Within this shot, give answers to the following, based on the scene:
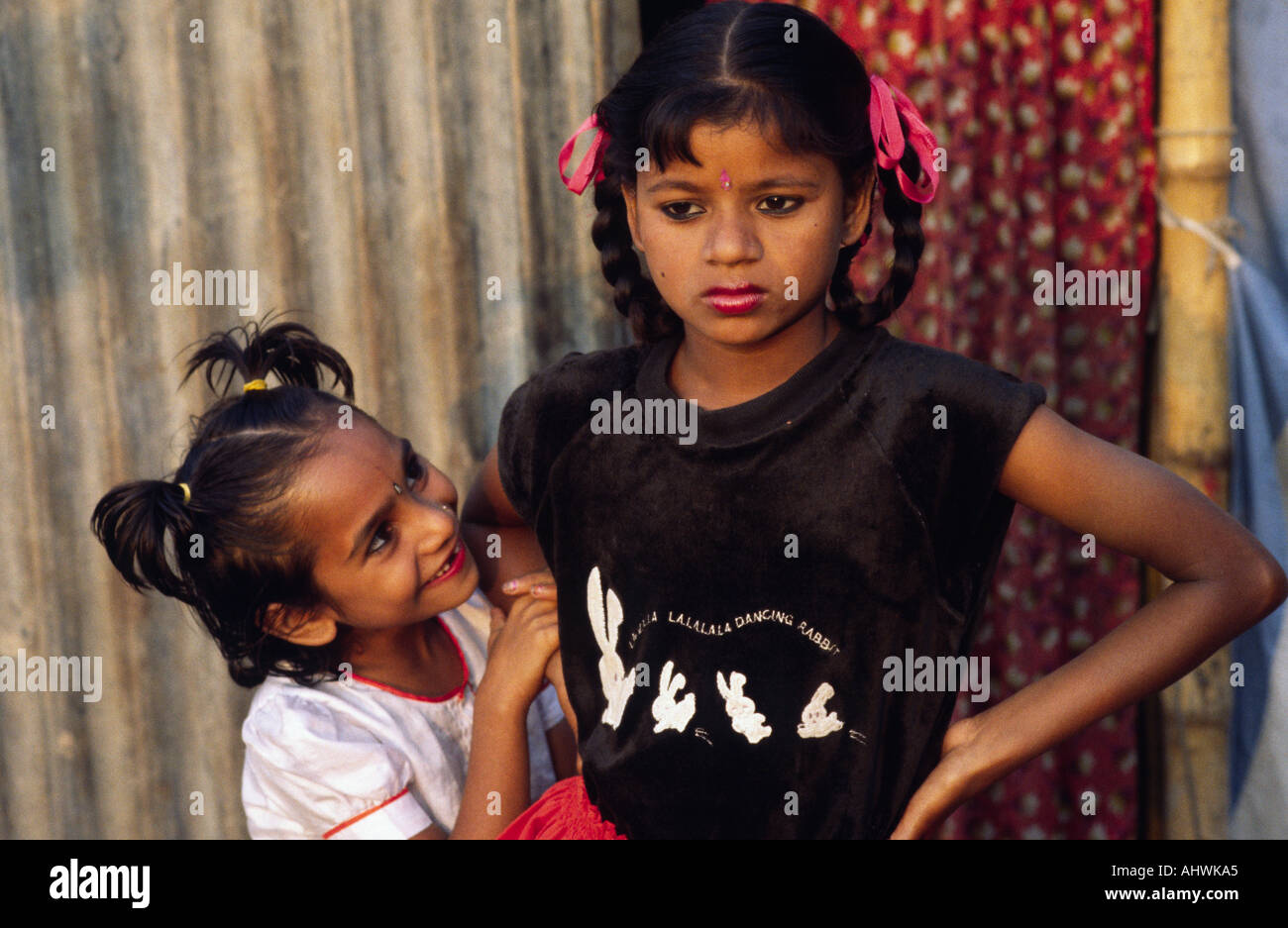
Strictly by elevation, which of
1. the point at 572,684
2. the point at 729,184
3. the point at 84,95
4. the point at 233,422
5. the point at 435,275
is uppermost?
the point at 84,95

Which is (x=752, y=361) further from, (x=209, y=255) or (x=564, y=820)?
(x=209, y=255)

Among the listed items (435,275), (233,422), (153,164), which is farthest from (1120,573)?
(153,164)

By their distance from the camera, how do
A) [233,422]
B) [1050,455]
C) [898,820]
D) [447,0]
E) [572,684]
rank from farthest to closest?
1. [447,0]
2. [233,422]
3. [572,684]
4. [898,820]
5. [1050,455]

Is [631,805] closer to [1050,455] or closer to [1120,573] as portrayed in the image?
[1050,455]

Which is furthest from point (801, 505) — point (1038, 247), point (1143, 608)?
point (1038, 247)

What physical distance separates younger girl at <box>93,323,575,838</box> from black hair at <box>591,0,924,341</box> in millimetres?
659

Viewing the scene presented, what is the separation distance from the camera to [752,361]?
165 centimetres

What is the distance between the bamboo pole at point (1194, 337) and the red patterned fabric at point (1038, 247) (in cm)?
6

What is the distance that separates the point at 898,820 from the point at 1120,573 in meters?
1.37

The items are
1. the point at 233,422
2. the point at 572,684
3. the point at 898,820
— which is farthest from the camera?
the point at 233,422

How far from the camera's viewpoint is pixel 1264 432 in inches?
103

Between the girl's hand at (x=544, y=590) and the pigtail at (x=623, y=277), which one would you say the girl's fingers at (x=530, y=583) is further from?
the pigtail at (x=623, y=277)

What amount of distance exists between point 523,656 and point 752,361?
0.61 m

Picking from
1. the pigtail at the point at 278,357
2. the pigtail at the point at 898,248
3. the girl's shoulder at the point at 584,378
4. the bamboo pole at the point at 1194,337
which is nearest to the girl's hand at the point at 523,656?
the girl's shoulder at the point at 584,378
